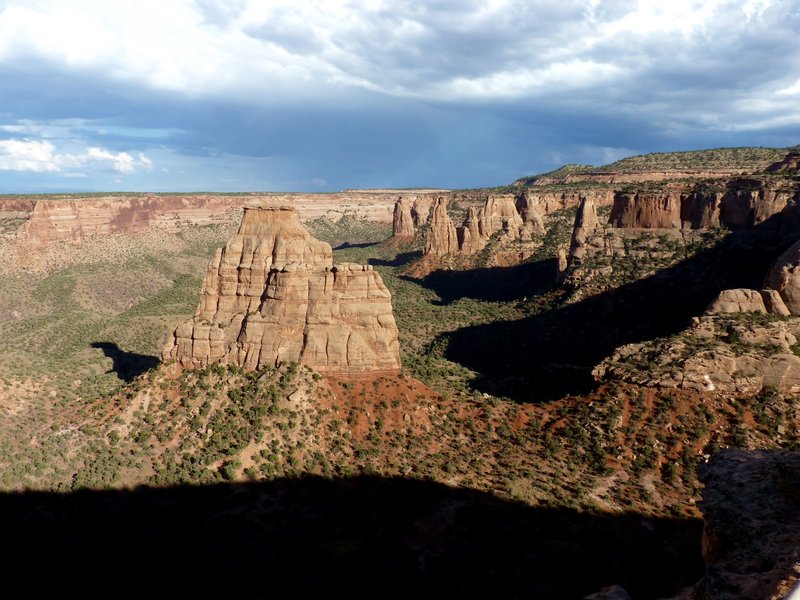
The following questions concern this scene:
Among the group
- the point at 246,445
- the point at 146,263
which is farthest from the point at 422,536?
the point at 146,263

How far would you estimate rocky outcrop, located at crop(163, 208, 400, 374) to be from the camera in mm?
46719

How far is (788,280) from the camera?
52844mm

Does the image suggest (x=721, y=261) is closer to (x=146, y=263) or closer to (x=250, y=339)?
(x=250, y=339)

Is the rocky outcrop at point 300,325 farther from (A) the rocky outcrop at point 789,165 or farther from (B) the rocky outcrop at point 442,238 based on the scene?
(B) the rocky outcrop at point 442,238

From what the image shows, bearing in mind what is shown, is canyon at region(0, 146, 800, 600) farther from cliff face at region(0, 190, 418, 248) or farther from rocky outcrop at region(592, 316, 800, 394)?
cliff face at region(0, 190, 418, 248)

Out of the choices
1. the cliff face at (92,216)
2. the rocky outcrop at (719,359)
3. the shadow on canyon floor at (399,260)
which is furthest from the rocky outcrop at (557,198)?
the rocky outcrop at (719,359)

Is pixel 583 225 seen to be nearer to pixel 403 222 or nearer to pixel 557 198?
pixel 557 198

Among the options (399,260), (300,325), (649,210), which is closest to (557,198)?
(399,260)

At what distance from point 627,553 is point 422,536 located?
12067mm

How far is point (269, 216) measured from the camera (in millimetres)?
52094

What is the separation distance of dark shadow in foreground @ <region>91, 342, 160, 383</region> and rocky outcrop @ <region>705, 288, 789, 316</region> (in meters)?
64.8

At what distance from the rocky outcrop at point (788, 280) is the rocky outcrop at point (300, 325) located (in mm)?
39290

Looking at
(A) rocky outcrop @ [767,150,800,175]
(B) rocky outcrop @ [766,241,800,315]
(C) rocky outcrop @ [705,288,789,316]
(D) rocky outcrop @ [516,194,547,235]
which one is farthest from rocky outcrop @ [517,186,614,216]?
(C) rocky outcrop @ [705,288,789,316]

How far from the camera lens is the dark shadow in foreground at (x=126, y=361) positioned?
69331mm
